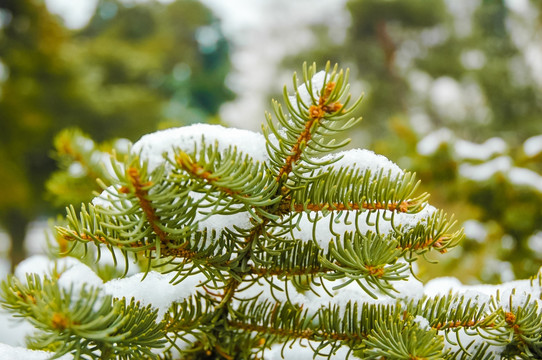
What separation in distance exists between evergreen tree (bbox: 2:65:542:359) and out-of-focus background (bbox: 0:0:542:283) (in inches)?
62.1

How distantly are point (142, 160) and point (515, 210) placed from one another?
114 cm

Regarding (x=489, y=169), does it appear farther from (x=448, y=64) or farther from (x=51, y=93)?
(x=448, y=64)

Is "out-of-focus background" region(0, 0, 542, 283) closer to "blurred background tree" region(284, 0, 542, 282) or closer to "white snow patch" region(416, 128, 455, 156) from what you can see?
"blurred background tree" region(284, 0, 542, 282)

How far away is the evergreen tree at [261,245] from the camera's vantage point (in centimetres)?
28

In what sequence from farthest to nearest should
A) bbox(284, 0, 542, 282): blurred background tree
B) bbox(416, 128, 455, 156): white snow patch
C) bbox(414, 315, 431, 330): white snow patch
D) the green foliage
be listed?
bbox(284, 0, 542, 282): blurred background tree, bbox(416, 128, 455, 156): white snow patch, bbox(414, 315, 431, 330): white snow patch, the green foliage

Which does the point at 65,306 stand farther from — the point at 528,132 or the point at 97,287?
the point at 528,132

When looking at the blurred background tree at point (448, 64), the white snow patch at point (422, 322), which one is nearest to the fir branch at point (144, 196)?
the white snow patch at point (422, 322)

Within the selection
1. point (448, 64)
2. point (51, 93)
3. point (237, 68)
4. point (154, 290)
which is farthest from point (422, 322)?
point (237, 68)

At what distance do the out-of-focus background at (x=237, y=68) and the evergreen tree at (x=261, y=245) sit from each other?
1576 millimetres

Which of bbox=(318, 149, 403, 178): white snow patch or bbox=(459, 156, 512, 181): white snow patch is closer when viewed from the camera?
bbox=(318, 149, 403, 178): white snow patch

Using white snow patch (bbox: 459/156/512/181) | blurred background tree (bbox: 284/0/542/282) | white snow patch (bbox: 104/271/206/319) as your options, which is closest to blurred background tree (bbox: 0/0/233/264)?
blurred background tree (bbox: 284/0/542/282)

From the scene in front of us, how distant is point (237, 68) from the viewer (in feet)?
36.0

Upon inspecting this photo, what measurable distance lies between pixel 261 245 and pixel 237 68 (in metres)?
11.0

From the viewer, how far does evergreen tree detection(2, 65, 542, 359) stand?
0.93 ft
